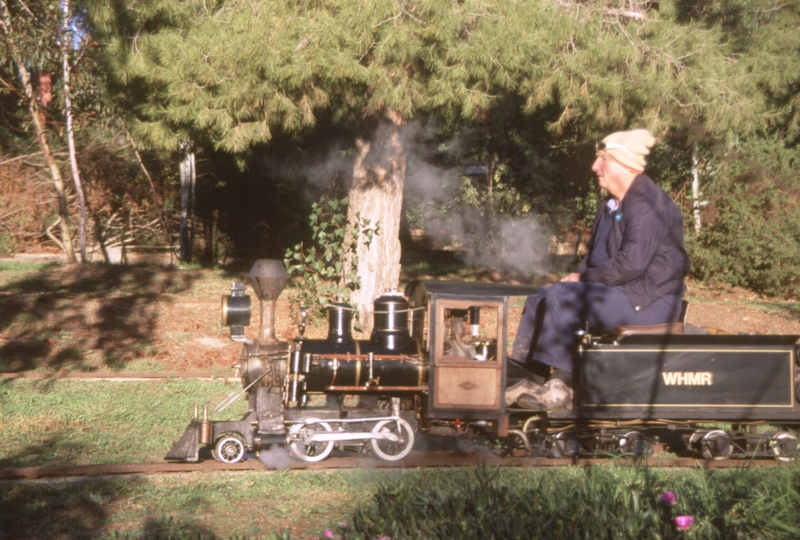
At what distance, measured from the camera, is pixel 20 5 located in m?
14.1

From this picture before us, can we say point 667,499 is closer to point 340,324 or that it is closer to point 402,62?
point 340,324

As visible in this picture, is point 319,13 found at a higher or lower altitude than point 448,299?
higher

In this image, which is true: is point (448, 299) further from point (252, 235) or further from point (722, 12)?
point (252, 235)

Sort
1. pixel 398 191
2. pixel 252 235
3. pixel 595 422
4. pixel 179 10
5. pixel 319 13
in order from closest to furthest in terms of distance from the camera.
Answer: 1. pixel 595 422
2. pixel 319 13
3. pixel 179 10
4. pixel 398 191
5. pixel 252 235

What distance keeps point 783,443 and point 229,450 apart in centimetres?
378

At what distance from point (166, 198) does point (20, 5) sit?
437 centimetres

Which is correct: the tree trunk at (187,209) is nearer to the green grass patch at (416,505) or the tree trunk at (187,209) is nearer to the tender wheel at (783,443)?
the green grass patch at (416,505)

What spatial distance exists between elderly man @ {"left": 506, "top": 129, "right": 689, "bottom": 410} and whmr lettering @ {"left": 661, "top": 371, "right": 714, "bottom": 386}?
37 centimetres

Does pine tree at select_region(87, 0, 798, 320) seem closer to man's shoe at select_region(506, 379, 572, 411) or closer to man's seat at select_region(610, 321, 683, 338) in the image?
man's seat at select_region(610, 321, 683, 338)

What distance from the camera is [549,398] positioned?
559cm

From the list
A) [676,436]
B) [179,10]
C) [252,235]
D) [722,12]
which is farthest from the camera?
[252,235]

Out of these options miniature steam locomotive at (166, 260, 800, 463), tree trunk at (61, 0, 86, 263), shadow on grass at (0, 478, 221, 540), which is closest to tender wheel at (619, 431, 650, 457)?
miniature steam locomotive at (166, 260, 800, 463)

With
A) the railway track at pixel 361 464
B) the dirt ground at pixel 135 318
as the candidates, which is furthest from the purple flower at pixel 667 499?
the dirt ground at pixel 135 318

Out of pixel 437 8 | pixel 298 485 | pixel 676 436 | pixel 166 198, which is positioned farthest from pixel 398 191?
pixel 166 198
